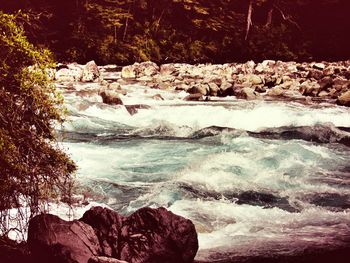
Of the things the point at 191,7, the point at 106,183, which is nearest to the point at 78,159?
the point at 106,183

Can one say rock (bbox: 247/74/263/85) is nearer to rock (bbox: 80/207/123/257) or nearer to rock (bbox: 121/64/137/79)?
rock (bbox: 121/64/137/79)

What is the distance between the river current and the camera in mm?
4559

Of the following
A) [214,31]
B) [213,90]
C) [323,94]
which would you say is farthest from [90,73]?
[214,31]

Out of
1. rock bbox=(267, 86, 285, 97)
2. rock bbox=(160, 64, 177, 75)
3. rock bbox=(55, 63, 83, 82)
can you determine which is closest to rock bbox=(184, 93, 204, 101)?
rock bbox=(267, 86, 285, 97)

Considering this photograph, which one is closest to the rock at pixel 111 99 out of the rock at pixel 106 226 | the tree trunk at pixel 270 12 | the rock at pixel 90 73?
the rock at pixel 90 73

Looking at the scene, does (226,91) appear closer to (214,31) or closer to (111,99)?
(111,99)

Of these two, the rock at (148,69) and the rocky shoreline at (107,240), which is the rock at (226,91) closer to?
the rock at (148,69)

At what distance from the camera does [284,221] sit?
480 centimetres

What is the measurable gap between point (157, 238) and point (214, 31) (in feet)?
62.7

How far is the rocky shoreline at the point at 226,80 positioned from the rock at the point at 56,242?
7282 mm

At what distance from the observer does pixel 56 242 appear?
10.9 feet

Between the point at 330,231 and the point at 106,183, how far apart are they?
2662 millimetres

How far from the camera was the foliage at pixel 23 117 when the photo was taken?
3.12 meters

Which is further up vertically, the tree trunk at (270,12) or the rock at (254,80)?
the tree trunk at (270,12)
